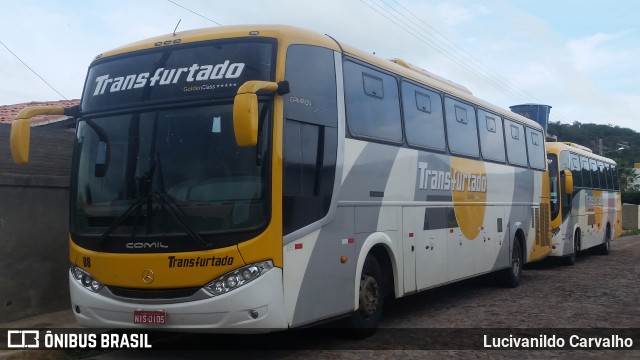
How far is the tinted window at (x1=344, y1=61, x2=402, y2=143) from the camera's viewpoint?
8.40 meters

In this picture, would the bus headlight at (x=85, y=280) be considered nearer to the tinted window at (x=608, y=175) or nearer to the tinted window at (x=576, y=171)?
the tinted window at (x=576, y=171)

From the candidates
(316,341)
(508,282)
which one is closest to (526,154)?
(508,282)

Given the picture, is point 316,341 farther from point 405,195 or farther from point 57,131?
point 57,131

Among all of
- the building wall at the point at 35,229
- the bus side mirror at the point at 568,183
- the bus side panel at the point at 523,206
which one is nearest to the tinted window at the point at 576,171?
the bus side mirror at the point at 568,183

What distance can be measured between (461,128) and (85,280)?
6965 mm

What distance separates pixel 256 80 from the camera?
6.82 metres

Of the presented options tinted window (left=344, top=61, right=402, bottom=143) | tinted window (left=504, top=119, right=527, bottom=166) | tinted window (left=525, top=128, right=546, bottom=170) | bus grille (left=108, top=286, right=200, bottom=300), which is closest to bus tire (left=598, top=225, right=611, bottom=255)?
tinted window (left=525, top=128, right=546, bottom=170)

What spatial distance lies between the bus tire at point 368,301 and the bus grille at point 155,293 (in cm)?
233

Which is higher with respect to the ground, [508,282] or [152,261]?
[152,261]

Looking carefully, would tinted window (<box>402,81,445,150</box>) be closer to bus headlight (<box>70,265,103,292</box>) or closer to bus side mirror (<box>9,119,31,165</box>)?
bus headlight (<box>70,265,103,292</box>)

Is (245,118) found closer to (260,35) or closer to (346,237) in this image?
(260,35)

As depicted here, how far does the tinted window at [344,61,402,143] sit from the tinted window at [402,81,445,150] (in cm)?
32

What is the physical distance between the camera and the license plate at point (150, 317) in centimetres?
674

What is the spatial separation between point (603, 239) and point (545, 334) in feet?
52.5
